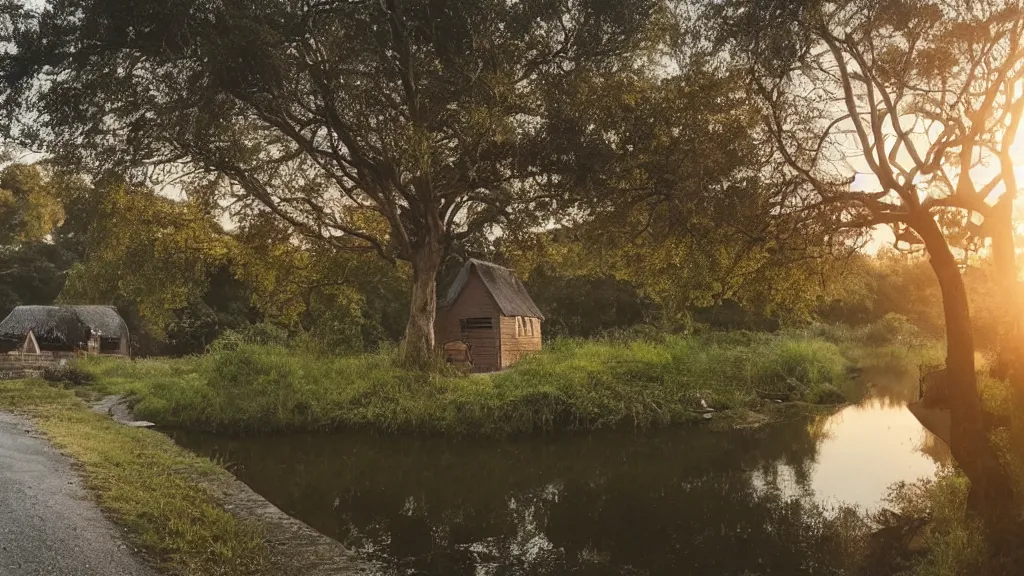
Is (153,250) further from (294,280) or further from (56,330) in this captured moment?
(56,330)

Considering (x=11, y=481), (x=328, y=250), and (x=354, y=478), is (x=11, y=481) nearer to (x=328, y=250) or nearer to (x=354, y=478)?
(x=354, y=478)

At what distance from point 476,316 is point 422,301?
10.5 metres

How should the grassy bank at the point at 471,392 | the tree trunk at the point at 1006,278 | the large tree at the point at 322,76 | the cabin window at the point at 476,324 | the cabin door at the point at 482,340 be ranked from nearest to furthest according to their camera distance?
the tree trunk at the point at 1006,278 < the large tree at the point at 322,76 < the grassy bank at the point at 471,392 < the cabin door at the point at 482,340 < the cabin window at the point at 476,324

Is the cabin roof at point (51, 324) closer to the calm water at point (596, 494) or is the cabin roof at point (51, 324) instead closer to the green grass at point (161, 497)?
the green grass at point (161, 497)

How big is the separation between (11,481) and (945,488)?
14239 millimetres

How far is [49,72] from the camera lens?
43.5ft

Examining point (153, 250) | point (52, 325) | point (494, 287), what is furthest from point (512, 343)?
point (52, 325)

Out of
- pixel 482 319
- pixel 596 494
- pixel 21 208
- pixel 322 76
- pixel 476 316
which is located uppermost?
Answer: pixel 21 208

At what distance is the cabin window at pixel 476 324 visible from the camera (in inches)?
1323

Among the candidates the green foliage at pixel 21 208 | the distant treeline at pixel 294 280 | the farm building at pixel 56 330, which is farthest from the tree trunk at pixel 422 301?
the farm building at pixel 56 330

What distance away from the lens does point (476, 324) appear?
3406 cm

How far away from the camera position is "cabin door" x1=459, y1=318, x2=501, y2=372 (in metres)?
33.2

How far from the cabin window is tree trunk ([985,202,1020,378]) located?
24015 mm

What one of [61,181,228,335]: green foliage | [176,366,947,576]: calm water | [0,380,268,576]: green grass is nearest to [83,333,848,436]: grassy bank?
[176,366,947,576]: calm water
